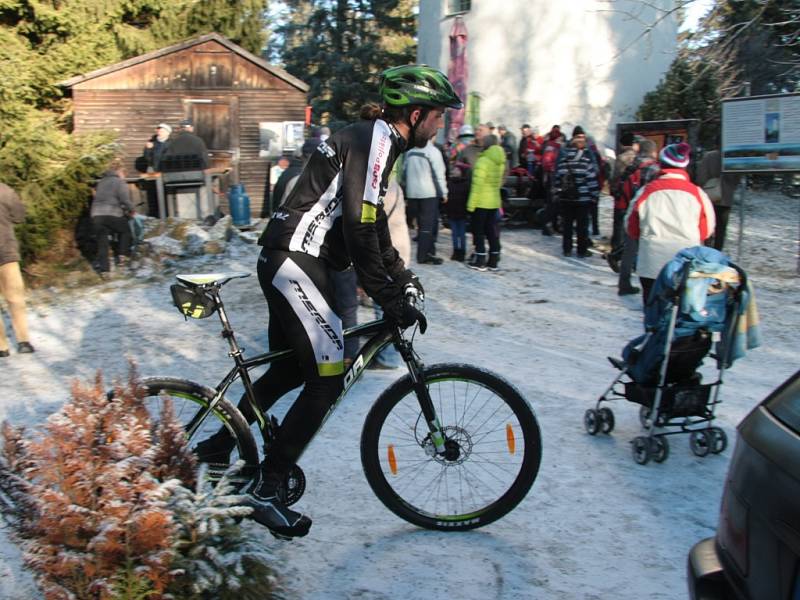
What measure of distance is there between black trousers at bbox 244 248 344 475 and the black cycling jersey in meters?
0.09

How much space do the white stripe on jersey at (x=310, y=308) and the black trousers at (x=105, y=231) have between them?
920cm

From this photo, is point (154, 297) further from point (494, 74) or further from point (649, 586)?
point (494, 74)

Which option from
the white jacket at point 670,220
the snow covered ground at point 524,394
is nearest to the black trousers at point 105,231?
the snow covered ground at point 524,394

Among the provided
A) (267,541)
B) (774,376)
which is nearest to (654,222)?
(774,376)

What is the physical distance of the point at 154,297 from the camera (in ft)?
36.1

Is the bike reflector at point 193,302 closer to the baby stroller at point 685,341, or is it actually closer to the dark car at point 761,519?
the dark car at point 761,519

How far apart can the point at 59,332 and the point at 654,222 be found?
6506 mm

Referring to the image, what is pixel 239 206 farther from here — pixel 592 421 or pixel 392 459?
pixel 392 459

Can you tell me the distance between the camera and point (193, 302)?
4.05m

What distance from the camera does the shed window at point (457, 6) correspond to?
2511 centimetres

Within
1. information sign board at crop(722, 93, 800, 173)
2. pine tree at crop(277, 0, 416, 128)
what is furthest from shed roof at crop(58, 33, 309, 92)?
pine tree at crop(277, 0, 416, 128)

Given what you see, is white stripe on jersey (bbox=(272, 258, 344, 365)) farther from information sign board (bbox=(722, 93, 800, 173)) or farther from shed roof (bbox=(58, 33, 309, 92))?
shed roof (bbox=(58, 33, 309, 92))

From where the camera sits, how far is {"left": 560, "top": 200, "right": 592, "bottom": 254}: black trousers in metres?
12.7

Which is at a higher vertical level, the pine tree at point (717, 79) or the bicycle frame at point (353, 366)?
the pine tree at point (717, 79)
